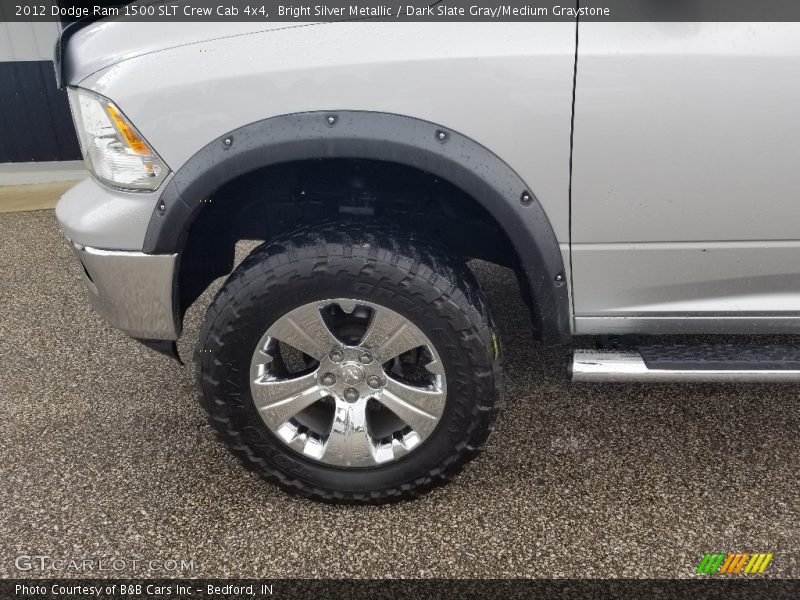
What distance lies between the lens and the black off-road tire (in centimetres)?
196

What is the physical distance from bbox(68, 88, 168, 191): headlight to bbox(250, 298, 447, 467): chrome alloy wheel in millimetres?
552

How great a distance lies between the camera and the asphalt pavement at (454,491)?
2053 mm

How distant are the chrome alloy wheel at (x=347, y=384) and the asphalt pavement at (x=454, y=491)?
0.25m

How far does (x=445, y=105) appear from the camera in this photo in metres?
1.81

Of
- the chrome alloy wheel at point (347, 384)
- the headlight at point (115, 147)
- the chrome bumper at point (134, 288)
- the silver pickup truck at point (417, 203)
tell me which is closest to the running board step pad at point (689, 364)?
the silver pickup truck at point (417, 203)

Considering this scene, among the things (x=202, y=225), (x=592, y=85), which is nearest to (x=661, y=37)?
(x=592, y=85)

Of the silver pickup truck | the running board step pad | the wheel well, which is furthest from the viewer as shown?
the wheel well

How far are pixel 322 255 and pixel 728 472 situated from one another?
1545 mm

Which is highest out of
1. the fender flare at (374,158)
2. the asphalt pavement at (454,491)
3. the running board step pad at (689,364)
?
the fender flare at (374,158)

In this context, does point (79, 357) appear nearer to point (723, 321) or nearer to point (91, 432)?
point (91, 432)

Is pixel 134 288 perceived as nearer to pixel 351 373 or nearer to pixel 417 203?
pixel 351 373
